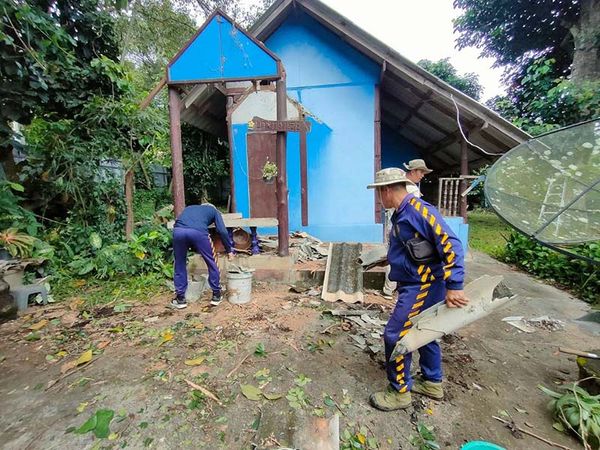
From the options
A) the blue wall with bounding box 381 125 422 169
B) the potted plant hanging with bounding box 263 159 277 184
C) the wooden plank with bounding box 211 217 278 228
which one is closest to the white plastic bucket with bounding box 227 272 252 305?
the wooden plank with bounding box 211 217 278 228

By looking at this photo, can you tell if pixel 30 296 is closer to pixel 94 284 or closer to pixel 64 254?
pixel 94 284

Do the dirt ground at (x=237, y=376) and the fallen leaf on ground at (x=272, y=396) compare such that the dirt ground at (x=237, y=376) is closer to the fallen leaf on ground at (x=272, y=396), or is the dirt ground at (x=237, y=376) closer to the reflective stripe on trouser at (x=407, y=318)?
the fallen leaf on ground at (x=272, y=396)

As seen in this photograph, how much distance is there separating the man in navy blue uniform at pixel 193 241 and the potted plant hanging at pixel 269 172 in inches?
114

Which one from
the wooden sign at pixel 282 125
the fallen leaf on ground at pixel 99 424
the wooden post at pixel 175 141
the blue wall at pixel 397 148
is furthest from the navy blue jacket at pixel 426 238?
the blue wall at pixel 397 148

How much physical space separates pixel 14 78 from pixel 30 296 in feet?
12.0

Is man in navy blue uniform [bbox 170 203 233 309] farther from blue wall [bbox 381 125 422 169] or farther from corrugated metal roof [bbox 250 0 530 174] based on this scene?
blue wall [bbox 381 125 422 169]

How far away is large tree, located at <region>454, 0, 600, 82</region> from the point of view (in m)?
10.6

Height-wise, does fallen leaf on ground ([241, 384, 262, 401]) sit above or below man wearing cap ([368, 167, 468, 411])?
below

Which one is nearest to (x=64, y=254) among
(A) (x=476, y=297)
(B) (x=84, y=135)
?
(B) (x=84, y=135)

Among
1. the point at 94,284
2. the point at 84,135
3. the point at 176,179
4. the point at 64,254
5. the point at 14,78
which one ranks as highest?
the point at 14,78

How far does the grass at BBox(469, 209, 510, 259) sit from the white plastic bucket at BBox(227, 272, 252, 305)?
608 cm

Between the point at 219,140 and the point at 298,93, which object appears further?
the point at 219,140

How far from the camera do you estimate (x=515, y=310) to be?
4660mm

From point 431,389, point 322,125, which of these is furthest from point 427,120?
point 431,389
